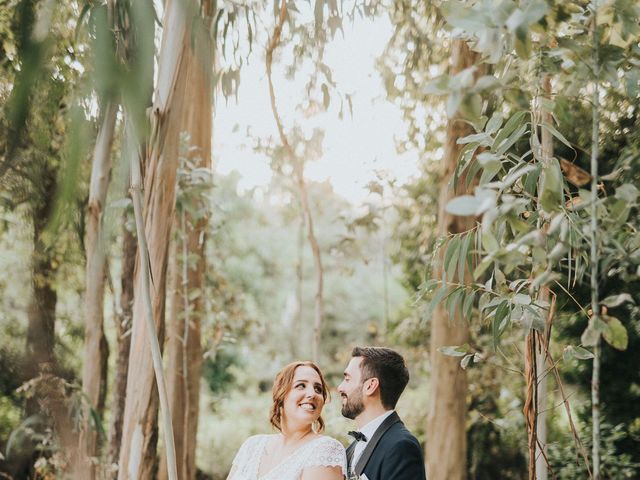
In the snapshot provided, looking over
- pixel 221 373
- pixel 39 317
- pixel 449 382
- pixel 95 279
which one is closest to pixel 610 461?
pixel 449 382

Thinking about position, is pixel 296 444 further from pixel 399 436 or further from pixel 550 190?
pixel 550 190

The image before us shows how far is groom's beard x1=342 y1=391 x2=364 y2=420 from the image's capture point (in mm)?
2535

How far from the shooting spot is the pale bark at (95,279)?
197 cm

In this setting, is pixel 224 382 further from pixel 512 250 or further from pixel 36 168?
pixel 512 250

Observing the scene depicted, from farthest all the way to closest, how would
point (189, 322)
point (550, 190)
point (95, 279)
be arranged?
point (189, 322) < point (95, 279) < point (550, 190)

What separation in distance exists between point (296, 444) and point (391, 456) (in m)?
0.34

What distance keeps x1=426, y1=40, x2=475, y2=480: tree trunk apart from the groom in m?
1.87

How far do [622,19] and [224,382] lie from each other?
11741 millimetres

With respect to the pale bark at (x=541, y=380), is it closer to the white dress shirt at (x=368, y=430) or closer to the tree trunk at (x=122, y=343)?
the white dress shirt at (x=368, y=430)

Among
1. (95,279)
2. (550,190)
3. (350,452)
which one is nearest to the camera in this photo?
(550,190)

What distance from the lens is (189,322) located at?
5.12 m

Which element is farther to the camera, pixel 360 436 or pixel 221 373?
pixel 221 373

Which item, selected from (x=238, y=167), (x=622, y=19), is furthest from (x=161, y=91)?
(x=238, y=167)

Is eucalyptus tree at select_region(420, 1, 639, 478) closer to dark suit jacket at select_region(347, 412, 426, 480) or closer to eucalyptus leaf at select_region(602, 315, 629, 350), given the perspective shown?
eucalyptus leaf at select_region(602, 315, 629, 350)
